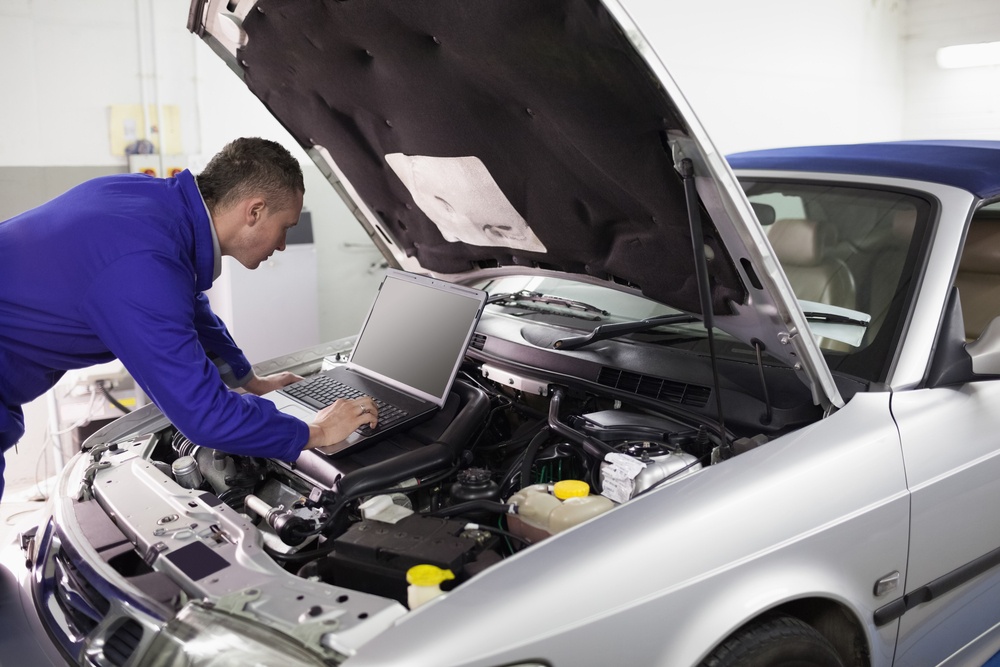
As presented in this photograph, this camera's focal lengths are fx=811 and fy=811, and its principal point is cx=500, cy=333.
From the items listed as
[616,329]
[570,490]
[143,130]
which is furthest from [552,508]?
[143,130]

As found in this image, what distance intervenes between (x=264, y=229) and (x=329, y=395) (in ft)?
1.76

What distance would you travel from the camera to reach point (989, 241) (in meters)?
2.58

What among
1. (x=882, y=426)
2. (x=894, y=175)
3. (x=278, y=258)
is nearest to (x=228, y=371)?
(x=882, y=426)

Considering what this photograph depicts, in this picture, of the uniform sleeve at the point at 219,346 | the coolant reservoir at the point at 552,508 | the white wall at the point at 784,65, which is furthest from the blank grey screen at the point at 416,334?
the white wall at the point at 784,65

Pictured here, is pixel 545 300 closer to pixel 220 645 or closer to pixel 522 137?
pixel 522 137

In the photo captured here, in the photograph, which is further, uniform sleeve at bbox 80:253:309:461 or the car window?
the car window

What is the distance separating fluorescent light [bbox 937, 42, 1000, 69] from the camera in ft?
26.2

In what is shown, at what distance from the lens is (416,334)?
7.54ft

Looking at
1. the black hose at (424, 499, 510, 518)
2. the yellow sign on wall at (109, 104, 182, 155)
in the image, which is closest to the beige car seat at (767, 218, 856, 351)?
the black hose at (424, 499, 510, 518)

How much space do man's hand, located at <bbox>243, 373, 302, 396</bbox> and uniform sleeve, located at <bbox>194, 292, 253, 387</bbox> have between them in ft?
0.09

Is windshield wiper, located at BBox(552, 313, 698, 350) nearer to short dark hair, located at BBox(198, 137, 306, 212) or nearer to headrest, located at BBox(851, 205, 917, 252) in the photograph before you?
headrest, located at BBox(851, 205, 917, 252)

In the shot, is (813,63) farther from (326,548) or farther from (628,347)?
(326,548)

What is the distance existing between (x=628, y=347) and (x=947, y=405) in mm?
750

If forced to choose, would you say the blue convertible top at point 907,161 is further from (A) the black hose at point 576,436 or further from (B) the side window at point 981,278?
(A) the black hose at point 576,436
